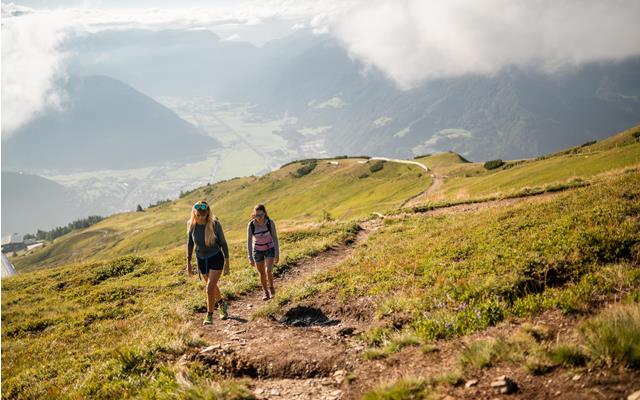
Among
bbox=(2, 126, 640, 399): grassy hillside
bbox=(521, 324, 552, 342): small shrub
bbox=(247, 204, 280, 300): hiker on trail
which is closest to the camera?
bbox=(521, 324, 552, 342): small shrub

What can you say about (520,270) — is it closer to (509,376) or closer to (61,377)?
(509,376)

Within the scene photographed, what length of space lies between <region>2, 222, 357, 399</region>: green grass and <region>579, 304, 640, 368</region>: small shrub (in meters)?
5.91

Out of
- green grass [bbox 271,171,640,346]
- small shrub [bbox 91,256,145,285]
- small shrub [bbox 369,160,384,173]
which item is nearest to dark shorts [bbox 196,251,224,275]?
green grass [bbox 271,171,640,346]

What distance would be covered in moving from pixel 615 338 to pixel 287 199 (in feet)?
427

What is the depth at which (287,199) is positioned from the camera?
135 metres

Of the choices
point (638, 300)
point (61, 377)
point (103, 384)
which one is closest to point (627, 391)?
point (638, 300)

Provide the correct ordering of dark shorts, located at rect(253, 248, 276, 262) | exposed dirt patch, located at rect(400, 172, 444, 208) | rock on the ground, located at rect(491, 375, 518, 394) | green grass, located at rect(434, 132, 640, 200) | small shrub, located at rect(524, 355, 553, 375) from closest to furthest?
rock on the ground, located at rect(491, 375, 518, 394), small shrub, located at rect(524, 355, 553, 375), dark shorts, located at rect(253, 248, 276, 262), green grass, located at rect(434, 132, 640, 200), exposed dirt patch, located at rect(400, 172, 444, 208)

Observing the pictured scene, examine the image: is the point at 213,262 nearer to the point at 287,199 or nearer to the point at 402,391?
the point at 402,391

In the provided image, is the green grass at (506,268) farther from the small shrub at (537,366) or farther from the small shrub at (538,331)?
the small shrub at (537,366)

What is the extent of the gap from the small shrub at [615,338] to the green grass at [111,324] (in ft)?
19.4

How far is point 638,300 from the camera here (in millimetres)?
7719

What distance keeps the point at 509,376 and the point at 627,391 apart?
5.04 ft

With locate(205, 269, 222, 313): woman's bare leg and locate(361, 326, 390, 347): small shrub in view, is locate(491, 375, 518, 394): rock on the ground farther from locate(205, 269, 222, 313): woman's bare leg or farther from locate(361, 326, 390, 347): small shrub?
locate(205, 269, 222, 313): woman's bare leg

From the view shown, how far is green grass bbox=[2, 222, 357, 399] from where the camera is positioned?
30.7 feet
